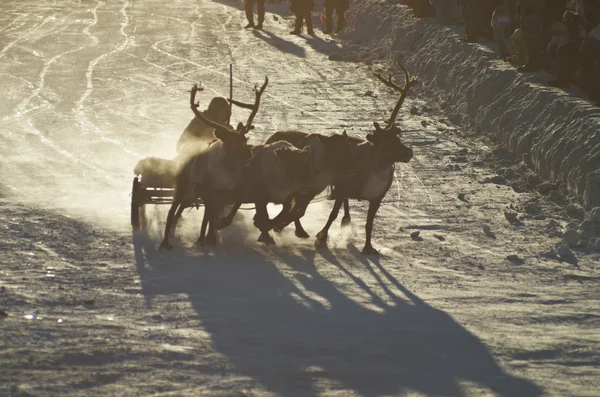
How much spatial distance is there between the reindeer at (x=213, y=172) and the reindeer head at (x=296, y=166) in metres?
0.42

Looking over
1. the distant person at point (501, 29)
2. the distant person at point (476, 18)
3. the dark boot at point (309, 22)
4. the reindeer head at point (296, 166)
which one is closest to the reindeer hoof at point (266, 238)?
the reindeer head at point (296, 166)

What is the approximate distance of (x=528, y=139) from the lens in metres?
21.5

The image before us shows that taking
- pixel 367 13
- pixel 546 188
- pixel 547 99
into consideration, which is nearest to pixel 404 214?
pixel 546 188

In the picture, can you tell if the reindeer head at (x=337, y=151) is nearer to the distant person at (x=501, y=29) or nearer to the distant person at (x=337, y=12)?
the distant person at (x=501, y=29)

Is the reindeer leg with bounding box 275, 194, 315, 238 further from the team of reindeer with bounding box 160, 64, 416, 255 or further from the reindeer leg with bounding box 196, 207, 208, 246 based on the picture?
the reindeer leg with bounding box 196, 207, 208, 246

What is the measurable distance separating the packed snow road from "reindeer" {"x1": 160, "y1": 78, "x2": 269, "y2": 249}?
50 centimetres

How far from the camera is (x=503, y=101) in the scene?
2400 cm

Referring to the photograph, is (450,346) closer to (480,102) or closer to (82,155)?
(82,155)

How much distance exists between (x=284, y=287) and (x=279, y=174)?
198 cm

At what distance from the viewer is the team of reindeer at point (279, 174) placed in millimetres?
15000

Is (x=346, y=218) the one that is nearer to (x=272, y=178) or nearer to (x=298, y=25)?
(x=272, y=178)

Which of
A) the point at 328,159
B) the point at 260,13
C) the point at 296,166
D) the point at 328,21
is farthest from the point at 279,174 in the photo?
the point at 260,13

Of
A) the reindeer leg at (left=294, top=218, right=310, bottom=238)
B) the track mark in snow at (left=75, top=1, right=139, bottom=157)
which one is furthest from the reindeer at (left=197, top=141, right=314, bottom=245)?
the track mark in snow at (left=75, top=1, right=139, bottom=157)

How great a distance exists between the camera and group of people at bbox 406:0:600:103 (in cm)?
2055
